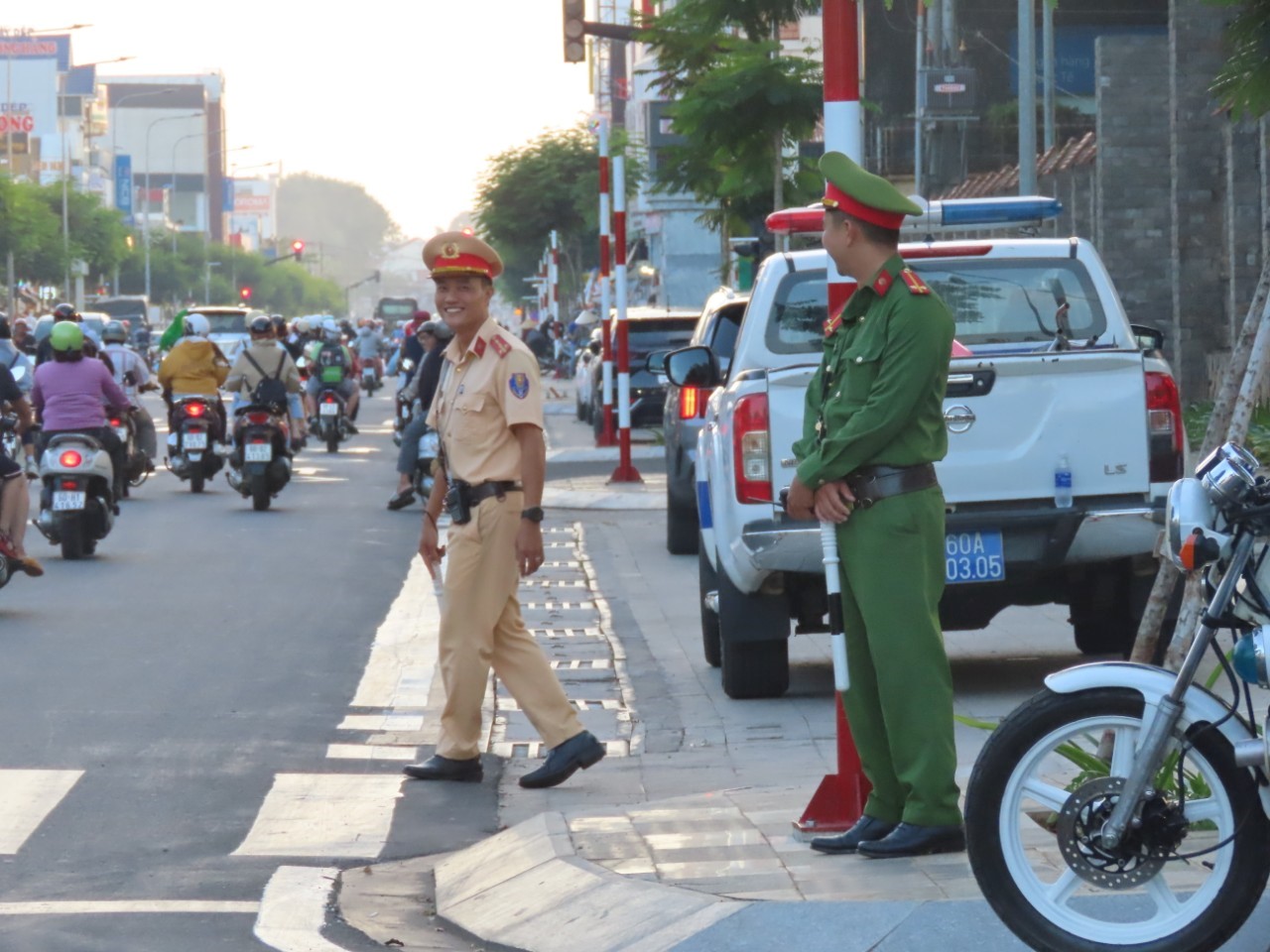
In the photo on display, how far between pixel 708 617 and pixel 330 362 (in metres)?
20.6

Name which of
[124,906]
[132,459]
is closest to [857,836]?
[124,906]

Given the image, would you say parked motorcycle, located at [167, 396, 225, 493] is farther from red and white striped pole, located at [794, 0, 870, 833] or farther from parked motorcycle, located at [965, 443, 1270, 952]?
parked motorcycle, located at [965, 443, 1270, 952]

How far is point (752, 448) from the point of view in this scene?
9000mm

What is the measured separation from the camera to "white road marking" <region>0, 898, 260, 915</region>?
239 inches

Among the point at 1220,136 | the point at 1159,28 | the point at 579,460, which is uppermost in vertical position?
the point at 1159,28

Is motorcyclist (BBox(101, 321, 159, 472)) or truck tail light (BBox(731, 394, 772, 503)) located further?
motorcyclist (BBox(101, 321, 159, 472))

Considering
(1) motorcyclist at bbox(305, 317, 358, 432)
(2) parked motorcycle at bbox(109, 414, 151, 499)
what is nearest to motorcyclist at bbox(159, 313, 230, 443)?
(2) parked motorcycle at bbox(109, 414, 151, 499)

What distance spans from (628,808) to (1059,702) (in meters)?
2.47

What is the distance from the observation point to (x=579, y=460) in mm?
27891

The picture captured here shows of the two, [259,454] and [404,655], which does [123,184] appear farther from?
[404,655]

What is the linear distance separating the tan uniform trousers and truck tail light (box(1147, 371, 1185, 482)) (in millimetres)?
2562

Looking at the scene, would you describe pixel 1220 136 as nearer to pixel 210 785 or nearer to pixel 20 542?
pixel 20 542

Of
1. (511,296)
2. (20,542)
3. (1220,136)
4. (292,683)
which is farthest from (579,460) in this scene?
(511,296)

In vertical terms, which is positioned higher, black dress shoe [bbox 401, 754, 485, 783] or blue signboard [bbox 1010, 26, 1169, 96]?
blue signboard [bbox 1010, 26, 1169, 96]
